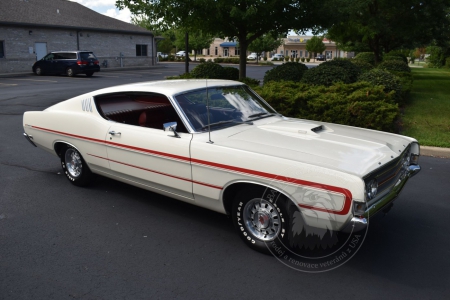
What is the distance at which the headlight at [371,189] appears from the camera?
12.5 ft

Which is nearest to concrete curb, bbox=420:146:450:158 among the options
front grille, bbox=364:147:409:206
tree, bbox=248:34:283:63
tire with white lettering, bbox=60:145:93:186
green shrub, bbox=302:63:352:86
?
green shrub, bbox=302:63:352:86

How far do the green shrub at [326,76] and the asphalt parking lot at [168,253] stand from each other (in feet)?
20.5

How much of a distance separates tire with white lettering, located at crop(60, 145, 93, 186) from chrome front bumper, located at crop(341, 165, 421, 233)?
373 cm

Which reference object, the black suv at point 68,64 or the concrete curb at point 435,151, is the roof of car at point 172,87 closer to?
the concrete curb at point 435,151

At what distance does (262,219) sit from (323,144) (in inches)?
37.2

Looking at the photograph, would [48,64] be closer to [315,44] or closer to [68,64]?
[68,64]

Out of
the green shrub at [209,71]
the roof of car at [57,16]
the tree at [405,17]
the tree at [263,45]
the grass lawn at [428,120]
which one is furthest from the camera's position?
the tree at [263,45]

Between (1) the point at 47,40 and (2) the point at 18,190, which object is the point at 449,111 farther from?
(1) the point at 47,40

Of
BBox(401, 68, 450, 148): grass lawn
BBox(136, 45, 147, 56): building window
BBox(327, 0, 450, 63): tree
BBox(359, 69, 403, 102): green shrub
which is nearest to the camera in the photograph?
BBox(401, 68, 450, 148): grass lawn

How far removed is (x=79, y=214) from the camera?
209 inches

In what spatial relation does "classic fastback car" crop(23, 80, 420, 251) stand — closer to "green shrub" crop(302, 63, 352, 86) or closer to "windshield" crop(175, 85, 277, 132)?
"windshield" crop(175, 85, 277, 132)

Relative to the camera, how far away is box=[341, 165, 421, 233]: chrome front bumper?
3.61 m

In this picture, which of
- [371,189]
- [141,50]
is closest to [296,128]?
[371,189]

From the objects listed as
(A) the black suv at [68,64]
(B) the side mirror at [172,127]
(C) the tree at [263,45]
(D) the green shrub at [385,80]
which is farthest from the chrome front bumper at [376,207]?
(C) the tree at [263,45]
